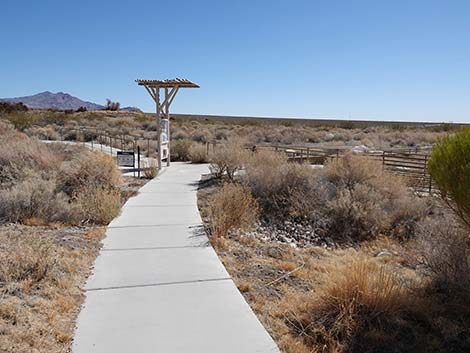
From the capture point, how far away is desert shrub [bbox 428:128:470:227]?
521 cm

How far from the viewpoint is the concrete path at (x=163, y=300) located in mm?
4145

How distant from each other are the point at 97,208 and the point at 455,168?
6.94 metres

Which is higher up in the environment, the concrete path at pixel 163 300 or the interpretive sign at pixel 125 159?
the interpretive sign at pixel 125 159

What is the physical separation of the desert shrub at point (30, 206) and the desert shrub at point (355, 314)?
Result: 222 inches

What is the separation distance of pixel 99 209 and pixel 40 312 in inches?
175

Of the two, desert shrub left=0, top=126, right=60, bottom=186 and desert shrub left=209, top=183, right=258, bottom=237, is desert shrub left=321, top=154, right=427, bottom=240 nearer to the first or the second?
desert shrub left=209, top=183, right=258, bottom=237

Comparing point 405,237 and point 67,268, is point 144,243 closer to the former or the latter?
point 67,268

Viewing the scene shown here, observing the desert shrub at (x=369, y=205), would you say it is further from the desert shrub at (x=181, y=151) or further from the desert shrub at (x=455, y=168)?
the desert shrub at (x=181, y=151)

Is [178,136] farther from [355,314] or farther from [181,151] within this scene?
[355,314]

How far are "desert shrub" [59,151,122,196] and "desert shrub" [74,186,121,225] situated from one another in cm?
146

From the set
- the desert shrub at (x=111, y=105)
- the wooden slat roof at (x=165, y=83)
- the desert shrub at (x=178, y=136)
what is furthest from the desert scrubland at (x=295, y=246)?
the desert shrub at (x=111, y=105)

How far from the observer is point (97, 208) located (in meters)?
9.01

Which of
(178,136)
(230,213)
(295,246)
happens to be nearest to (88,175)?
(230,213)

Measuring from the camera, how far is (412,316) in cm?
518
